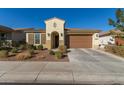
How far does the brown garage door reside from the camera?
86.8 ft

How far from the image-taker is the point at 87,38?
87.1ft

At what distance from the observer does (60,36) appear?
24219 millimetres

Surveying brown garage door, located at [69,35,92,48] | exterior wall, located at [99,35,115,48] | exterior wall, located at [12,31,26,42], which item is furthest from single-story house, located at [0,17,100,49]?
exterior wall, located at [99,35,115,48]

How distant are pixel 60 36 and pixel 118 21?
8.86 meters

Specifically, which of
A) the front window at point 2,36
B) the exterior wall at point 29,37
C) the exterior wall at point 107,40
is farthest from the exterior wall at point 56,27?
the front window at point 2,36

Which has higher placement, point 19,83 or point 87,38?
point 87,38

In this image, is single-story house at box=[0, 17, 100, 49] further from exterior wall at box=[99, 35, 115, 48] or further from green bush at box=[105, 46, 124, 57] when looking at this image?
green bush at box=[105, 46, 124, 57]

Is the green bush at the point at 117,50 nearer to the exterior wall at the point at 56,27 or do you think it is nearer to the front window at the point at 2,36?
the exterior wall at the point at 56,27

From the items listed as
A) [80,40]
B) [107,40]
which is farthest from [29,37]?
[107,40]

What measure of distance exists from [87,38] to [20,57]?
50.8 feet
